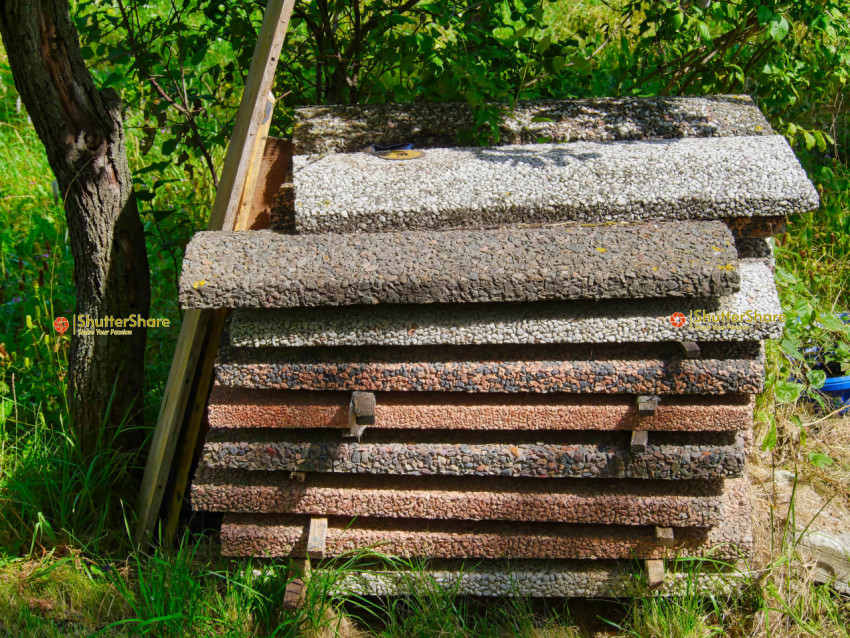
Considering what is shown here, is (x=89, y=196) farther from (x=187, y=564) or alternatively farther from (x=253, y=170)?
(x=187, y=564)

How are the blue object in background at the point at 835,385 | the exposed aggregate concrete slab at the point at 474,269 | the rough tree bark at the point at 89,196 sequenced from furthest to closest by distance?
the blue object in background at the point at 835,385
the rough tree bark at the point at 89,196
the exposed aggregate concrete slab at the point at 474,269

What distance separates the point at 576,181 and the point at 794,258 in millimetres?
2210

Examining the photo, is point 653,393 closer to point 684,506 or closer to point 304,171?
point 684,506

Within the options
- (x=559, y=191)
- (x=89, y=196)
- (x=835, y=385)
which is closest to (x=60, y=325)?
(x=89, y=196)

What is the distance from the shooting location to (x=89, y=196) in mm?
2600

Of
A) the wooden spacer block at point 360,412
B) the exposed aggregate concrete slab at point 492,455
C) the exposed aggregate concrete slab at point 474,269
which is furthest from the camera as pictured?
the exposed aggregate concrete slab at point 492,455

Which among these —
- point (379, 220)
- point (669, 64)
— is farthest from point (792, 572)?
point (669, 64)

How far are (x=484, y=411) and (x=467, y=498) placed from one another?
315 millimetres

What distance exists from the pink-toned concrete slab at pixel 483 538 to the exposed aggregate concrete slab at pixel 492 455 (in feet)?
Answer: 0.77

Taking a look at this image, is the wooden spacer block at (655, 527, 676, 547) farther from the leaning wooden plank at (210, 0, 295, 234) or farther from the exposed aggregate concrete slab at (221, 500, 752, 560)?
the leaning wooden plank at (210, 0, 295, 234)

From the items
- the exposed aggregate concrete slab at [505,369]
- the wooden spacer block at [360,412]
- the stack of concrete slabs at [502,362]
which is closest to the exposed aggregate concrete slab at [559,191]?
the stack of concrete slabs at [502,362]

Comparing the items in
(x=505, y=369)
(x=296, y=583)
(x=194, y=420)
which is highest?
(x=505, y=369)

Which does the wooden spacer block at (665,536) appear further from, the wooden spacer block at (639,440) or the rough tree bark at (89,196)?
the rough tree bark at (89,196)

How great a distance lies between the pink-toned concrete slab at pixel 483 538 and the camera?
7.52ft
